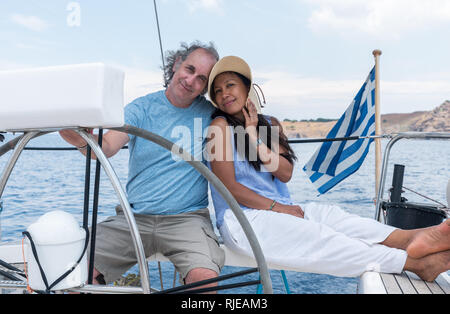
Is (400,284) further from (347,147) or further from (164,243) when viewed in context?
(347,147)

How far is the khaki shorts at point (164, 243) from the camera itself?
1.48m

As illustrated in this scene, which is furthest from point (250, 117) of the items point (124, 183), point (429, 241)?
point (124, 183)

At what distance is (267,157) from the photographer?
5.64 feet

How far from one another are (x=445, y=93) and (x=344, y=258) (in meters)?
32.4

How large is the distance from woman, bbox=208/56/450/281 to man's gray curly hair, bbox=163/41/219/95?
179 millimetres

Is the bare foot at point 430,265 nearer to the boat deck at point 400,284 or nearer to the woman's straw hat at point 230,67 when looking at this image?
the boat deck at point 400,284

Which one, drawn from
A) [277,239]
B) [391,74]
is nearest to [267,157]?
[277,239]

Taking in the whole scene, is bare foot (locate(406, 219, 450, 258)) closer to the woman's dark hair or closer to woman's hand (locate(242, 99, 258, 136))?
the woman's dark hair

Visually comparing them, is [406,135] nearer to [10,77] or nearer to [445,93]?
[10,77]

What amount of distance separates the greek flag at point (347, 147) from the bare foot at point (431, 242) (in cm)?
143

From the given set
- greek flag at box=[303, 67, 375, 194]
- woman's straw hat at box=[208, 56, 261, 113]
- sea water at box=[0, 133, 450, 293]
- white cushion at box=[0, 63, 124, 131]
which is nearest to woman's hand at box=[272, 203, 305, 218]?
woman's straw hat at box=[208, 56, 261, 113]

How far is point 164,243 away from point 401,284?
844 millimetres

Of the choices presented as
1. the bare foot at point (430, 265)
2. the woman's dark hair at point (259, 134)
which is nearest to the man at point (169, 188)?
the woman's dark hair at point (259, 134)

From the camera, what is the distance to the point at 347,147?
289 centimetres
